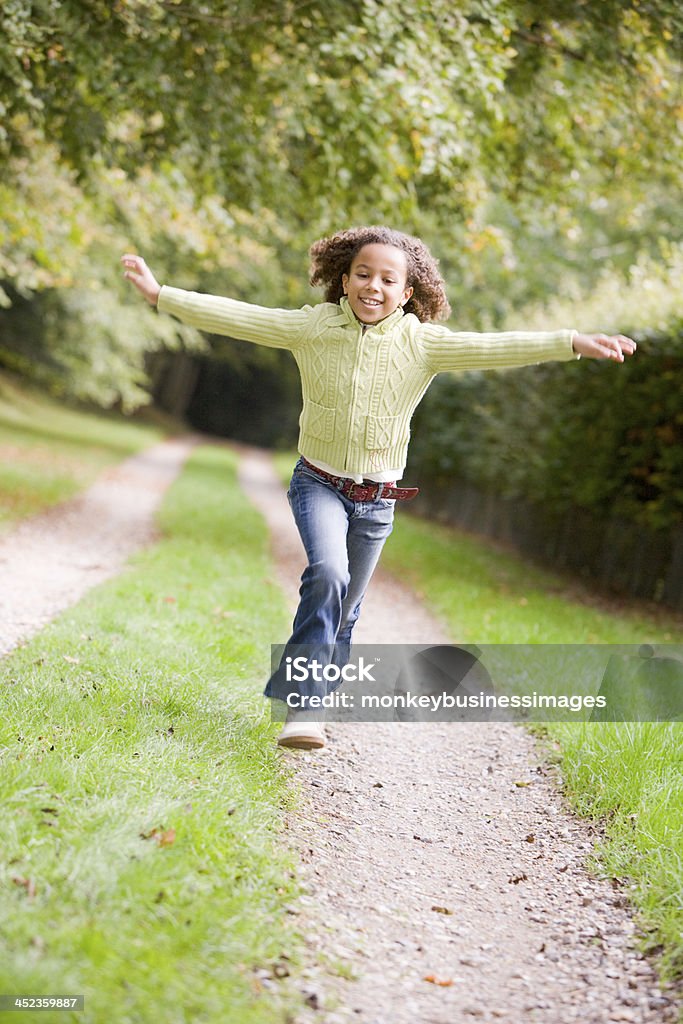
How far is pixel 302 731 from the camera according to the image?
412cm

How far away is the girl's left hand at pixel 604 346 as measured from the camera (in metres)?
3.81

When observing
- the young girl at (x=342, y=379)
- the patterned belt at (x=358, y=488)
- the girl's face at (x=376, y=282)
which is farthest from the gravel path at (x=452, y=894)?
the girl's face at (x=376, y=282)

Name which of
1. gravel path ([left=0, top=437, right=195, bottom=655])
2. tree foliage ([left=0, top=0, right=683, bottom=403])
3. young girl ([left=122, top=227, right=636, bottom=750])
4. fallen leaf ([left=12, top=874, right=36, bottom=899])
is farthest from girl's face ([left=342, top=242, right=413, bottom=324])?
tree foliage ([left=0, top=0, right=683, bottom=403])

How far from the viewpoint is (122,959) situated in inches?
101

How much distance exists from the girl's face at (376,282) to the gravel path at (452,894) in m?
2.09

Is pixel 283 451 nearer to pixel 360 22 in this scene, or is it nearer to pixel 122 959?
pixel 360 22

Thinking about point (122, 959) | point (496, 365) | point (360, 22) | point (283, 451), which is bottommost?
point (283, 451)

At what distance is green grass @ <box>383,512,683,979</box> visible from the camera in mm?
3564

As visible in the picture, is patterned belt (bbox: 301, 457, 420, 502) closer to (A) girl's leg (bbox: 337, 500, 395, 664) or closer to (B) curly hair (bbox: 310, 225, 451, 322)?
(A) girl's leg (bbox: 337, 500, 395, 664)

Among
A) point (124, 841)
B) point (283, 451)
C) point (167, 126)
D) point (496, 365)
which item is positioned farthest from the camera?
point (283, 451)

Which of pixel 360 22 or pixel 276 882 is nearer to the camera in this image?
pixel 276 882

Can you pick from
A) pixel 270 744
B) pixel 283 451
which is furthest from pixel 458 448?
pixel 283 451

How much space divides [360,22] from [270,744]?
596 centimetres

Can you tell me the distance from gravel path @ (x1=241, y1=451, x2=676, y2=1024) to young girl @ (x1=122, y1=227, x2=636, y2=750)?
1.82 ft
